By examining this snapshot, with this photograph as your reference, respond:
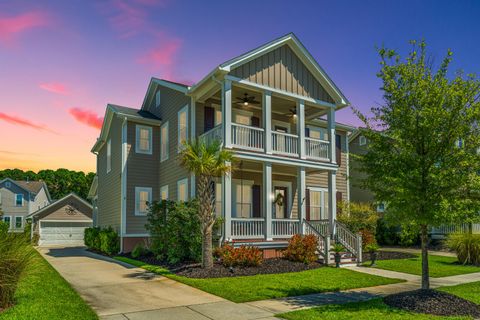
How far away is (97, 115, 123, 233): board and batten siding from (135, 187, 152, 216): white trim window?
1.07m

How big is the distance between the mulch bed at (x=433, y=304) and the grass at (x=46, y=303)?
6594 mm

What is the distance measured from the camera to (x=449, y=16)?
13422 millimetres

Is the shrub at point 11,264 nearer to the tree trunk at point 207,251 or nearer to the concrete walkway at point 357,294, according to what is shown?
the concrete walkway at point 357,294

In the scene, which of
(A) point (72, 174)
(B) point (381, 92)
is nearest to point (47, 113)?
(B) point (381, 92)

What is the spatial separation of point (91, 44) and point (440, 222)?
12459 mm

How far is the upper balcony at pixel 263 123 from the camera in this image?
15633 mm

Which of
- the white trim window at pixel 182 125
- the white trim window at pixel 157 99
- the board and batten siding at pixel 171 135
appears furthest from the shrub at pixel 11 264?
the white trim window at pixel 157 99

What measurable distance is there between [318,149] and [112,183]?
12.5 meters

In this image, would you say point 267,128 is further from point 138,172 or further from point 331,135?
point 138,172

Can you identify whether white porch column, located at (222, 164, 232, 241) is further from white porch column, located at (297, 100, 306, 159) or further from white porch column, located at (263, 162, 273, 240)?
white porch column, located at (297, 100, 306, 159)

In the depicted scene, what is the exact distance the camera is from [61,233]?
36312mm

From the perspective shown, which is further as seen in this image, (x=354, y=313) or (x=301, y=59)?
(x=301, y=59)

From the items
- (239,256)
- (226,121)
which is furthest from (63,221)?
(239,256)

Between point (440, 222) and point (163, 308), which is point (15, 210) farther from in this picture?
point (440, 222)
